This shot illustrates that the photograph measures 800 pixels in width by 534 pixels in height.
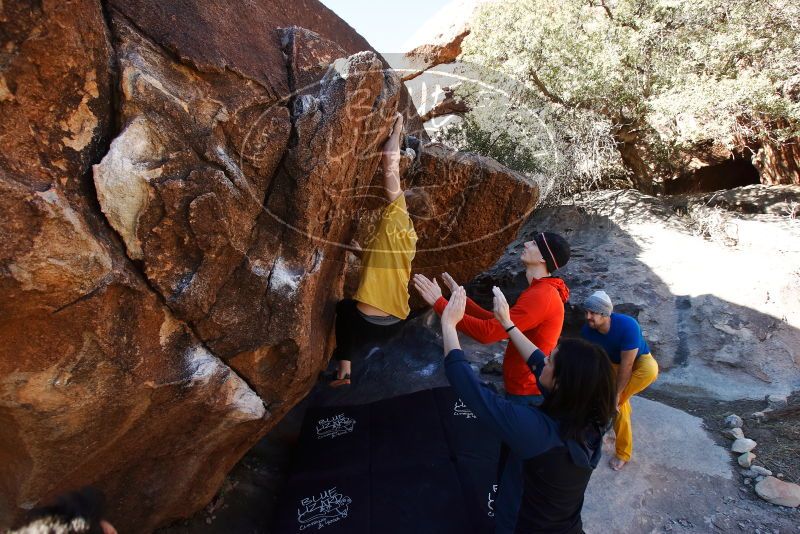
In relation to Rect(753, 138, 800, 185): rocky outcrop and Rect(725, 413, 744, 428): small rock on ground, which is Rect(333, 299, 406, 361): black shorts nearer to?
Rect(725, 413, 744, 428): small rock on ground

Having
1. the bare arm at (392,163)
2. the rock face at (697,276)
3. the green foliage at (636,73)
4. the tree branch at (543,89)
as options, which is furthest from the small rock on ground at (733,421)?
the tree branch at (543,89)

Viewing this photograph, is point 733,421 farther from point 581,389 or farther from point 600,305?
point 581,389

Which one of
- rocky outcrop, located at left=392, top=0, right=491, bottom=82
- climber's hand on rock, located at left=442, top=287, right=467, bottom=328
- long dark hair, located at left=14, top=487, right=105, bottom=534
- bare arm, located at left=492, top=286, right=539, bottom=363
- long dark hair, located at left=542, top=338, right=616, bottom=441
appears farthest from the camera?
rocky outcrop, located at left=392, top=0, right=491, bottom=82

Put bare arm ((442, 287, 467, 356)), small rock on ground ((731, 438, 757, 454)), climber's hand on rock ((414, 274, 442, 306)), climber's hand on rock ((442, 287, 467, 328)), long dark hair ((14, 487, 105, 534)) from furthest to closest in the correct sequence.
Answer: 1. small rock on ground ((731, 438, 757, 454))
2. climber's hand on rock ((414, 274, 442, 306))
3. climber's hand on rock ((442, 287, 467, 328))
4. bare arm ((442, 287, 467, 356))
5. long dark hair ((14, 487, 105, 534))

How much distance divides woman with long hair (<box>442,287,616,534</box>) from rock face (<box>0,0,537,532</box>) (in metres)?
1.30

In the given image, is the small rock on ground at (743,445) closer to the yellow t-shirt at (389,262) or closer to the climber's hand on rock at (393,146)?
the yellow t-shirt at (389,262)

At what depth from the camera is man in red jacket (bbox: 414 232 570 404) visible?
2.83 meters

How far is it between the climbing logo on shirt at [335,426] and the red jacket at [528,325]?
1.75 meters

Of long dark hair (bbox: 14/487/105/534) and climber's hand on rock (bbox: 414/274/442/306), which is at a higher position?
climber's hand on rock (bbox: 414/274/442/306)

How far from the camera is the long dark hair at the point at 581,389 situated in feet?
5.96

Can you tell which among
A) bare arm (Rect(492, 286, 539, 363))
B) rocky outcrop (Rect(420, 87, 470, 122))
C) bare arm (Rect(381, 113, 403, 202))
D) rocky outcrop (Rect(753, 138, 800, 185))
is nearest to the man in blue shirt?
bare arm (Rect(492, 286, 539, 363))

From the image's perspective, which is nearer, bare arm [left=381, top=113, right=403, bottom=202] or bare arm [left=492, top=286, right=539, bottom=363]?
bare arm [left=492, top=286, right=539, bottom=363]

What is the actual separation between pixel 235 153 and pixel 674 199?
8.32m

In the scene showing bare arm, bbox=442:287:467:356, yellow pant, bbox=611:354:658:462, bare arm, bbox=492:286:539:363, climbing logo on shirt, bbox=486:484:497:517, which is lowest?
climbing logo on shirt, bbox=486:484:497:517
